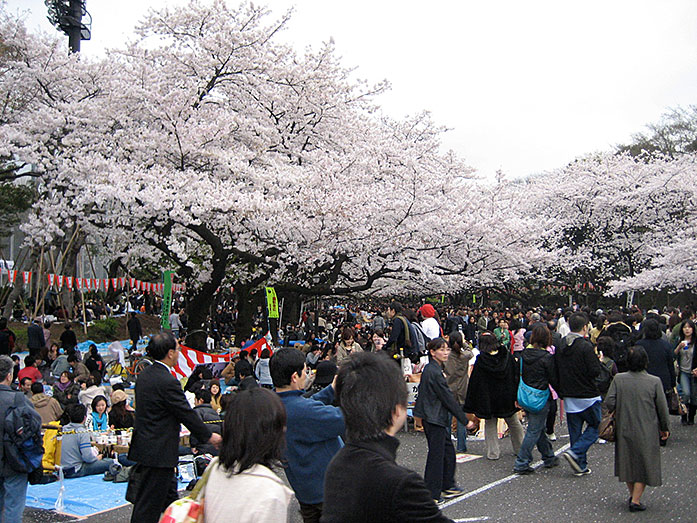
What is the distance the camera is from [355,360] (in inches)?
101

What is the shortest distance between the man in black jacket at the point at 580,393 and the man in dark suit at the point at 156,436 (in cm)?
423

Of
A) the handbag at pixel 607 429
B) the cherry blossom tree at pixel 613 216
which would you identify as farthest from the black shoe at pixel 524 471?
the cherry blossom tree at pixel 613 216

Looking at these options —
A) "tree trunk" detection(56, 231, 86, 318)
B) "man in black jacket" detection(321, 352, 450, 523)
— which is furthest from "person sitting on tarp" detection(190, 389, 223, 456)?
"tree trunk" detection(56, 231, 86, 318)

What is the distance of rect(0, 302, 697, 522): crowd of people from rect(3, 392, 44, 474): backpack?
0.44 feet

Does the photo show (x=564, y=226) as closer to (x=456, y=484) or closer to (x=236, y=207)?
(x=236, y=207)

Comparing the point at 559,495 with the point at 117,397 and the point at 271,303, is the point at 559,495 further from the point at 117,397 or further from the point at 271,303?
the point at 271,303

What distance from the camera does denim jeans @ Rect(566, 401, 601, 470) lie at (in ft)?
23.1

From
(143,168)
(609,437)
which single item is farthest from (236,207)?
(609,437)

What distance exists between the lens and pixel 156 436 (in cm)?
457

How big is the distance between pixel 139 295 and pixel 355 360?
123ft

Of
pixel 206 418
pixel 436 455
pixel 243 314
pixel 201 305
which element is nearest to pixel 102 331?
pixel 243 314

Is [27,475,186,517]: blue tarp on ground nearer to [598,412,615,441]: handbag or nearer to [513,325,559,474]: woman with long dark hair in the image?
[513,325,559,474]: woman with long dark hair

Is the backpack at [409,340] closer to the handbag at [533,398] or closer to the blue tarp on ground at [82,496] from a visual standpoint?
the handbag at [533,398]

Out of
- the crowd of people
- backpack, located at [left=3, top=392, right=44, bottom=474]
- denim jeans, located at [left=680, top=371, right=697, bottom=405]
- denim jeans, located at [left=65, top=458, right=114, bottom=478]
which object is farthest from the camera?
denim jeans, located at [left=680, top=371, right=697, bottom=405]
